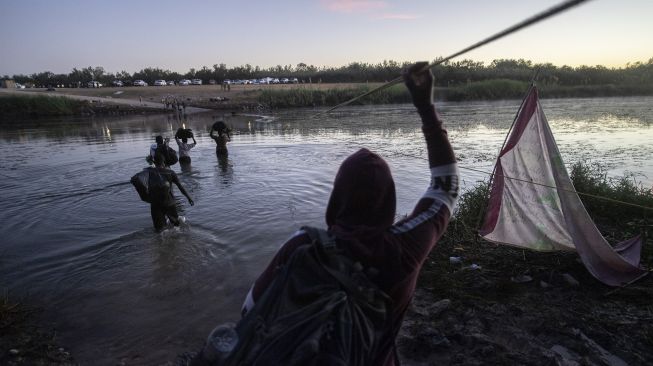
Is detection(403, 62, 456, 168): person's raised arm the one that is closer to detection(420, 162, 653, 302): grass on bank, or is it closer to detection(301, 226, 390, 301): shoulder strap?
detection(301, 226, 390, 301): shoulder strap

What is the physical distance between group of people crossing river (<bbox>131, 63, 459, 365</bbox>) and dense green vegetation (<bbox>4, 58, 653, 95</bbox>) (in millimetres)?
42801

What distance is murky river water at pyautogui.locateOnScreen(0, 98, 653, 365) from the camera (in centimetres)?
441

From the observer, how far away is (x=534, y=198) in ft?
16.3

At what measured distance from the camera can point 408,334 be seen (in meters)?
3.68

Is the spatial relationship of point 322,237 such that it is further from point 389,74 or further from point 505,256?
point 389,74

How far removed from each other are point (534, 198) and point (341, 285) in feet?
14.7

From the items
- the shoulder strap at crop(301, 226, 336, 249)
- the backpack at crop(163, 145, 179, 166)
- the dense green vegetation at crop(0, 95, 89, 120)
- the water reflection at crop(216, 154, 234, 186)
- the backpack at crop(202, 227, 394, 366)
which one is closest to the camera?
the backpack at crop(202, 227, 394, 366)

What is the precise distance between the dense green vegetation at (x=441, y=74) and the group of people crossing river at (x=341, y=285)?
42801mm

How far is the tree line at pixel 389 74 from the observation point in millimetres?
55312

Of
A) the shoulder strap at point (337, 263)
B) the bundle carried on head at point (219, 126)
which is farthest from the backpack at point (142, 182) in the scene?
the bundle carried on head at point (219, 126)

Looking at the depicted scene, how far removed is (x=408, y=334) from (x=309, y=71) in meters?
96.9

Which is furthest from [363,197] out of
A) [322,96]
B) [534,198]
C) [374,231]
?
[322,96]

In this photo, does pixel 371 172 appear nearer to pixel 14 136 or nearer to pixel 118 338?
pixel 118 338

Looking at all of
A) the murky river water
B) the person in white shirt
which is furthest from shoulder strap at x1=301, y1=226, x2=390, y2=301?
the person in white shirt
